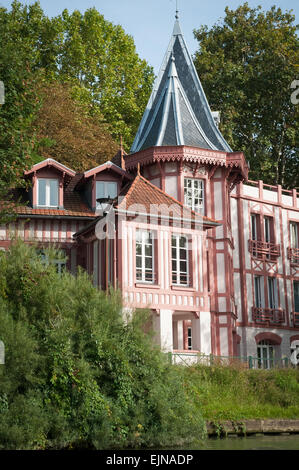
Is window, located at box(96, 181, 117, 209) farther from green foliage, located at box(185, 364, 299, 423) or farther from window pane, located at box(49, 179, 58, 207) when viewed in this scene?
green foliage, located at box(185, 364, 299, 423)

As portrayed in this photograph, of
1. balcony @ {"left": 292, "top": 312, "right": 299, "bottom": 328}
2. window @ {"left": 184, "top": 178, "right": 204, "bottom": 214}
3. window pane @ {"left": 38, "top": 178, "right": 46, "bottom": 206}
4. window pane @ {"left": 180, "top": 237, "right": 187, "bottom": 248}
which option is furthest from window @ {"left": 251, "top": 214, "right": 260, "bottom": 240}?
window pane @ {"left": 38, "top": 178, "right": 46, "bottom": 206}

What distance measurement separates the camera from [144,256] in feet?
84.7

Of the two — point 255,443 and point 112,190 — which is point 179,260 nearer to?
point 112,190

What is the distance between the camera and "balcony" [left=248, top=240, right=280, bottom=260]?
1374 inches

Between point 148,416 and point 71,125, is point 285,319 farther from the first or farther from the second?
point 148,416

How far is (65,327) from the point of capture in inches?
706

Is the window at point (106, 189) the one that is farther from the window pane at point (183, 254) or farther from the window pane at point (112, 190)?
the window pane at point (183, 254)

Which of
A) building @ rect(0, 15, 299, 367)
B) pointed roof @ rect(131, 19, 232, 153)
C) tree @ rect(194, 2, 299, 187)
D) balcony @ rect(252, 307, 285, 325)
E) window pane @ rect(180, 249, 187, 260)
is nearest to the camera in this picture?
building @ rect(0, 15, 299, 367)

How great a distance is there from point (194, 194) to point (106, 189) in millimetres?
3390

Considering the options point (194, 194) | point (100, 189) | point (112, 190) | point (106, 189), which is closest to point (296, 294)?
point (194, 194)

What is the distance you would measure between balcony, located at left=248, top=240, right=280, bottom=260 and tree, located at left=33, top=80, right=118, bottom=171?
860 cm

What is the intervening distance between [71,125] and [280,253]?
11.7 meters

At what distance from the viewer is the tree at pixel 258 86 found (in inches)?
1699
